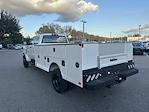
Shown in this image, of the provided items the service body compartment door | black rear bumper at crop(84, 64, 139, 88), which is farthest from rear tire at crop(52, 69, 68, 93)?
black rear bumper at crop(84, 64, 139, 88)

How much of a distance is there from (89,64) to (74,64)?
1.35 feet

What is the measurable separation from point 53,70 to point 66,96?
39.2 inches

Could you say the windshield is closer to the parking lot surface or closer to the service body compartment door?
the parking lot surface

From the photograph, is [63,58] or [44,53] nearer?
[63,58]

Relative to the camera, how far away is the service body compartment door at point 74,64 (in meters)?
4.83

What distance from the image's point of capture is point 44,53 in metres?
7.32

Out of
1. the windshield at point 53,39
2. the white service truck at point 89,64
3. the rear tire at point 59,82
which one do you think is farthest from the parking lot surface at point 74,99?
the windshield at point 53,39

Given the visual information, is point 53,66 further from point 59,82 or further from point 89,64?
point 89,64

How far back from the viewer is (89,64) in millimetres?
4891

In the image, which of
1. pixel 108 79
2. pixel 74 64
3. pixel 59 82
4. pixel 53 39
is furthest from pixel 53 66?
pixel 53 39

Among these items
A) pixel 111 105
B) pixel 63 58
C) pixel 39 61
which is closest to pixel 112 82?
pixel 111 105

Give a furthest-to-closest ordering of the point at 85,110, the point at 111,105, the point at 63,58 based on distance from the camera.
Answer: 1. the point at 63,58
2. the point at 111,105
3. the point at 85,110

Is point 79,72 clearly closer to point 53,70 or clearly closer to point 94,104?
point 94,104

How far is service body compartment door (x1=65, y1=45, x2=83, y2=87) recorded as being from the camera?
4832mm
